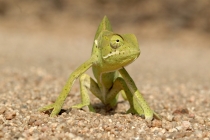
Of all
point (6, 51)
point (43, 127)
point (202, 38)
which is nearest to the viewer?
point (43, 127)

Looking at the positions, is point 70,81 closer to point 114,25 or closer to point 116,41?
point 116,41

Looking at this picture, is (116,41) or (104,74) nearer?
(116,41)

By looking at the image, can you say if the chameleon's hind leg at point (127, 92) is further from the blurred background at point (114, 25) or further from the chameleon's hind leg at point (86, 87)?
the blurred background at point (114, 25)

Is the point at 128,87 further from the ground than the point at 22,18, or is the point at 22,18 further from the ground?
the point at 22,18

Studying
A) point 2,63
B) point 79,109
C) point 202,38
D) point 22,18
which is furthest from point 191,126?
point 22,18

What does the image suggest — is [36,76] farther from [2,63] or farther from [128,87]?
[128,87]

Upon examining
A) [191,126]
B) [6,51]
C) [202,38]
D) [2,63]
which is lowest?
[191,126]

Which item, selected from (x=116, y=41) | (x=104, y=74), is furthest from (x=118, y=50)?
(x=104, y=74)

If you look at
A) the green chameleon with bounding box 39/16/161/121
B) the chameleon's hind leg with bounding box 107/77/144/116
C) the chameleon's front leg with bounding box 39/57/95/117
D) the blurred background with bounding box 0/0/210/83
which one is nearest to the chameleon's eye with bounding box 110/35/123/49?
the green chameleon with bounding box 39/16/161/121
